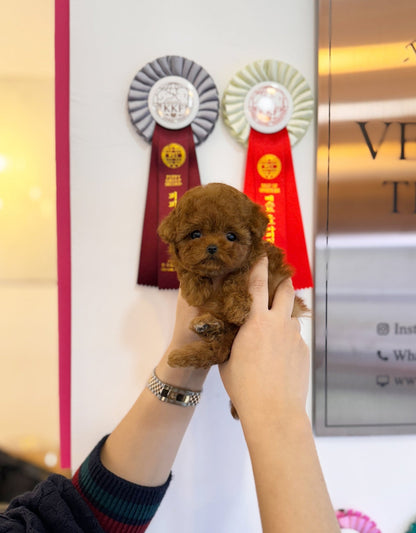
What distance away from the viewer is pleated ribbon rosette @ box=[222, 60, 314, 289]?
929 mm

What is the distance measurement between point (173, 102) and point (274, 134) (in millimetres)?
288

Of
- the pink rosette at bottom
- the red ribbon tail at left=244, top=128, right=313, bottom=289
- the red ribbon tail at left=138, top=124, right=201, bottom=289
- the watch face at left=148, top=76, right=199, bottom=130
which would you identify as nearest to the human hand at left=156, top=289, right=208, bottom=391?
the red ribbon tail at left=138, top=124, right=201, bottom=289

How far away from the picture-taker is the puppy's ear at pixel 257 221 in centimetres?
63

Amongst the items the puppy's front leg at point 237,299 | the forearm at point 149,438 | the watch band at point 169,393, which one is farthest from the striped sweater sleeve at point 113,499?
the puppy's front leg at point 237,299

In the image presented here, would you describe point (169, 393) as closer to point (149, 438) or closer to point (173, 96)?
point (149, 438)

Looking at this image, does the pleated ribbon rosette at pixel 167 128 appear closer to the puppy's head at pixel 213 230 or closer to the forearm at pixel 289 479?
the puppy's head at pixel 213 230

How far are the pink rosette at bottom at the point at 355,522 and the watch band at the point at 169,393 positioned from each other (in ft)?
2.13

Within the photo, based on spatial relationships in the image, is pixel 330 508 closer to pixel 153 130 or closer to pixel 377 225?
pixel 377 225

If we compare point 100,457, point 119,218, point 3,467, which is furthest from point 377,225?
point 3,467

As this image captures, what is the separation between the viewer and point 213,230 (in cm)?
60

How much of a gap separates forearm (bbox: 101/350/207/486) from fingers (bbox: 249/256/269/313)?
26cm

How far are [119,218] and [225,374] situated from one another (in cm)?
56

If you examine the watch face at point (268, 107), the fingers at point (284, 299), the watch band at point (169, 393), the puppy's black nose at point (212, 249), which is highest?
the watch face at point (268, 107)

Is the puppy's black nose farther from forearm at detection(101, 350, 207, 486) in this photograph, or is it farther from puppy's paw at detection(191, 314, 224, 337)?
forearm at detection(101, 350, 207, 486)
